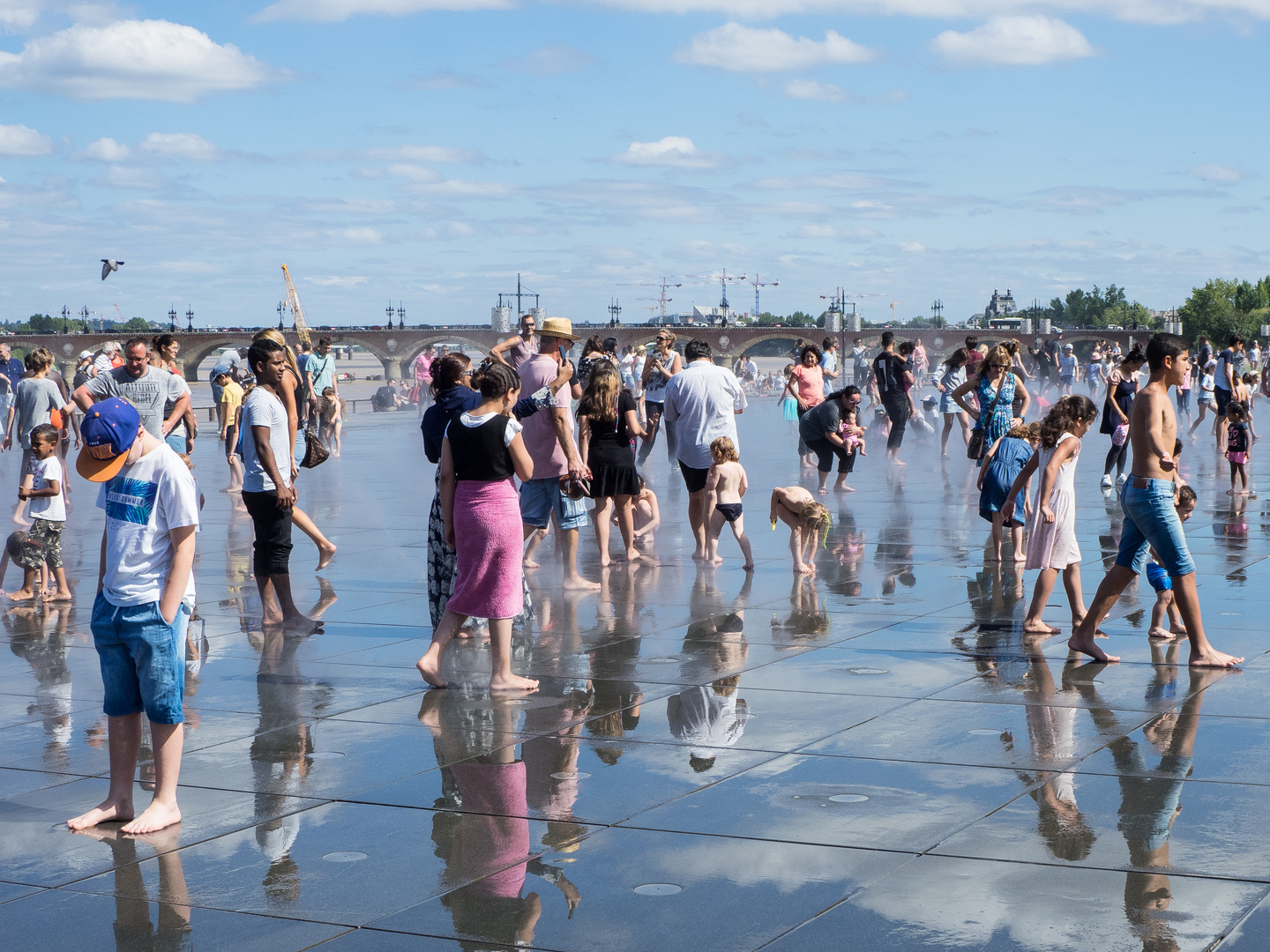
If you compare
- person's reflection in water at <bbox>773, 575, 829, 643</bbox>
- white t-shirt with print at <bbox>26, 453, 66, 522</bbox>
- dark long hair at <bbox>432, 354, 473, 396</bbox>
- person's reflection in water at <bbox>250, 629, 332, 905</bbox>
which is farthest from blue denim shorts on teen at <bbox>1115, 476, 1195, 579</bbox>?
white t-shirt with print at <bbox>26, 453, 66, 522</bbox>

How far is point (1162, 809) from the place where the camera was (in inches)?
177

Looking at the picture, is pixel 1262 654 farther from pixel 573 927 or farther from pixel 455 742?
pixel 573 927

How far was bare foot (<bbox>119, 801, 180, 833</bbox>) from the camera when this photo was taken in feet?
14.8

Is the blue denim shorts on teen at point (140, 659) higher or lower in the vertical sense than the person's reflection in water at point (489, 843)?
higher

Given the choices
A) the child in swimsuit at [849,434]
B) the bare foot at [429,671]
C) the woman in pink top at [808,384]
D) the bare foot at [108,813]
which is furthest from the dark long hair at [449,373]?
the woman in pink top at [808,384]

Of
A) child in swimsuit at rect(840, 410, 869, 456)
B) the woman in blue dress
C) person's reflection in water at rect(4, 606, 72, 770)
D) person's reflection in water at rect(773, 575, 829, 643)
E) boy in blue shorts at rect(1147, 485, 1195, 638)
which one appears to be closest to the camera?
person's reflection in water at rect(4, 606, 72, 770)

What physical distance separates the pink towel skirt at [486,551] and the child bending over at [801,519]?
350 cm

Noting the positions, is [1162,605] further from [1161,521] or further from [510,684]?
[510,684]

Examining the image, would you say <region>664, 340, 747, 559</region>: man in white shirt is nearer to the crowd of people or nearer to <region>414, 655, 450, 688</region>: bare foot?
the crowd of people

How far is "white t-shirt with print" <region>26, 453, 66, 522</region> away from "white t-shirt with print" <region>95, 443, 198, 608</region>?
4279mm

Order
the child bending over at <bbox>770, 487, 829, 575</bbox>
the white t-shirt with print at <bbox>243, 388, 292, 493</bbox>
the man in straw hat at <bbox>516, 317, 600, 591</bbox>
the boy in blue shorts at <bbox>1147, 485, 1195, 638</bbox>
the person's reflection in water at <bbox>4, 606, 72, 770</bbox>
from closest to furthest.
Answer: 1. the person's reflection in water at <bbox>4, 606, 72, 770</bbox>
2. the boy in blue shorts at <bbox>1147, 485, 1195, 638</bbox>
3. the white t-shirt with print at <bbox>243, 388, 292, 493</bbox>
4. the man in straw hat at <bbox>516, 317, 600, 591</bbox>
5. the child bending over at <bbox>770, 487, 829, 575</bbox>

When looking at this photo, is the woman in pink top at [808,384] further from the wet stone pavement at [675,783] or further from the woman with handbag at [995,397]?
the wet stone pavement at [675,783]

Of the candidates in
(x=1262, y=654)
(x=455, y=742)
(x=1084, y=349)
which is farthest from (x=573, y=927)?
(x=1084, y=349)

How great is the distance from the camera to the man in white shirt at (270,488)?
788 cm
